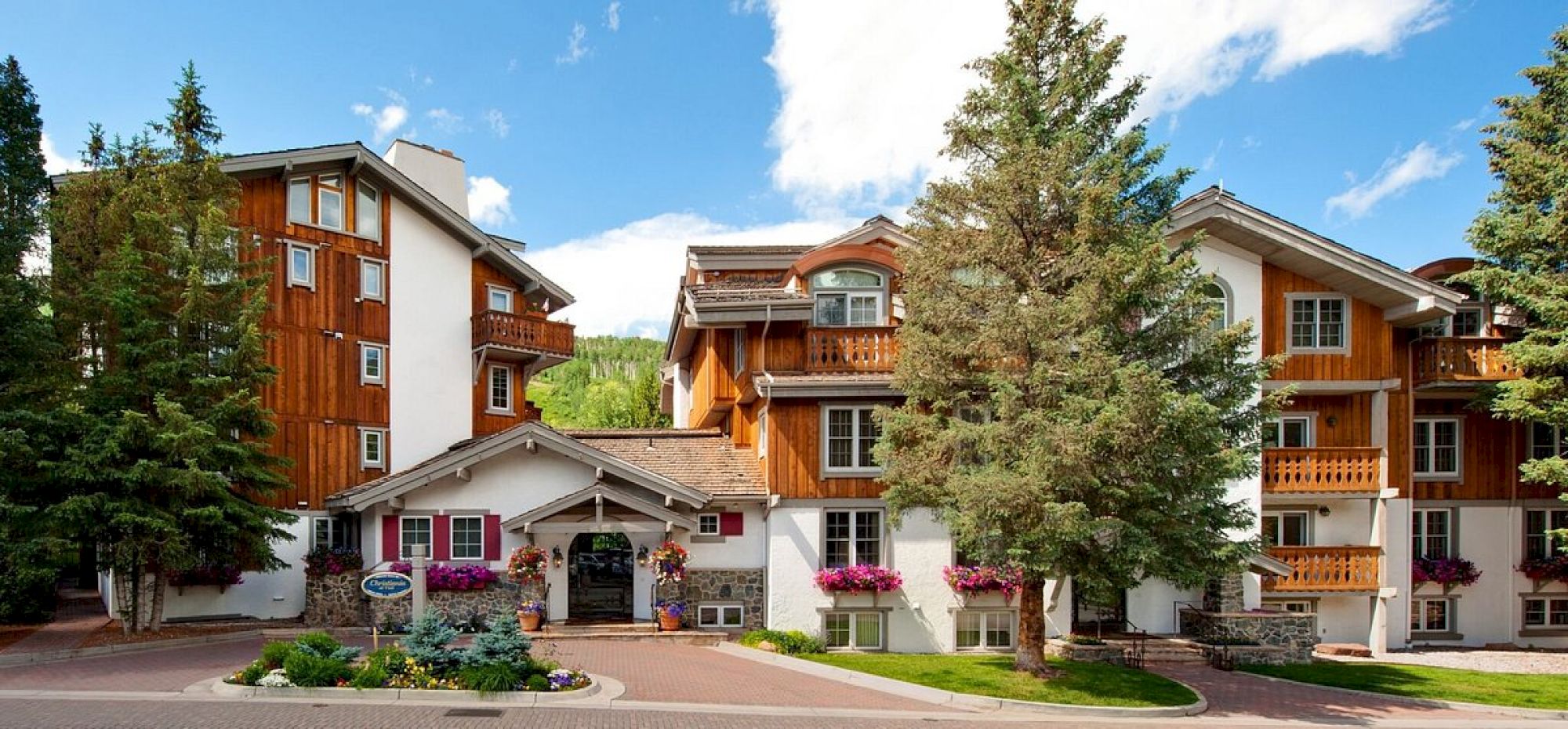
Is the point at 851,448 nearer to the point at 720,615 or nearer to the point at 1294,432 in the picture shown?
the point at 720,615

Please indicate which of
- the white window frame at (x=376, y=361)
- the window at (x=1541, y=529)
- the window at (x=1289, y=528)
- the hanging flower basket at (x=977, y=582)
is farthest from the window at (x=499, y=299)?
the window at (x=1541, y=529)

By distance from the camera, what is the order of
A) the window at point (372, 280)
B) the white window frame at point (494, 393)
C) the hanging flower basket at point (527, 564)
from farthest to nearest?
the white window frame at point (494, 393) < the window at point (372, 280) < the hanging flower basket at point (527, 564)

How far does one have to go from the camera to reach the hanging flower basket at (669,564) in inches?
795

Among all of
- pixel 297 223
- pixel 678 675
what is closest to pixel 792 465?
pixel 678 675

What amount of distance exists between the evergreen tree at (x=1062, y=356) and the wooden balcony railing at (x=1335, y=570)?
8.15 meters

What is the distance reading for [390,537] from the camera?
2120 centimetres

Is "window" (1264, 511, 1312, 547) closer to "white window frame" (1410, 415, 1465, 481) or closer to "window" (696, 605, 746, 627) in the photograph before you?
"white window frame" (1410, 415, 1465, 481)

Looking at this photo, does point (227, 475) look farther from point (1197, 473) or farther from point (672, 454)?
point (1197, 473)

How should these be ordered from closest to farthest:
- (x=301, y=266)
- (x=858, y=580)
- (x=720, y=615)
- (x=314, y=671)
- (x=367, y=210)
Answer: (x=314, y=671) < (x=858, y=580) < (x=720, y=615) < (x=301, y=266) < (x=367, y=210)

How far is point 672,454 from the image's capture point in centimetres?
2317

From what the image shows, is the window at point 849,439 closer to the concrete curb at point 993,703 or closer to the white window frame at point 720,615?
the white window frame at point 720,615

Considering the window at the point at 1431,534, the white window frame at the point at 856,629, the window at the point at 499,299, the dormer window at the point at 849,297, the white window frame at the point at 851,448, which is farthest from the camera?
the window at the point at 499,299

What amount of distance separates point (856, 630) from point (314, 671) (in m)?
11.4

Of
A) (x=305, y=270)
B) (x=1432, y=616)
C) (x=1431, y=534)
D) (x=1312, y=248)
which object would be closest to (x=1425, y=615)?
(x=1432, y=616)
